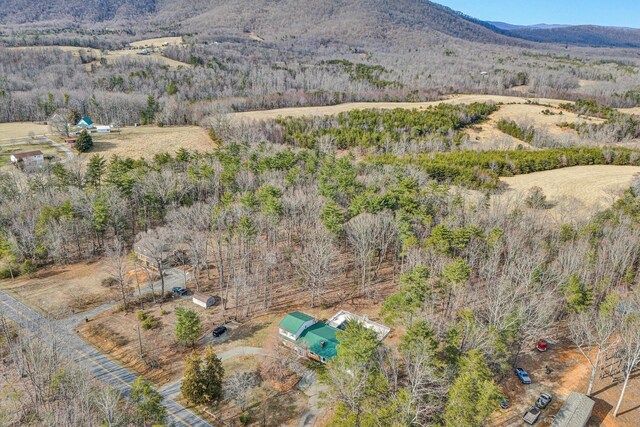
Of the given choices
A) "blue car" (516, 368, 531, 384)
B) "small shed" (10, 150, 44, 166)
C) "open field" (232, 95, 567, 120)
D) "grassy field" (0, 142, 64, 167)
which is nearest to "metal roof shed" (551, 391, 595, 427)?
"blue car" (516, 368, 531, 384)

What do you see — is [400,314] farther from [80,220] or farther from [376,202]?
[80,220]

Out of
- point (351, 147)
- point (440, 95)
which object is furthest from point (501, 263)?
point (440, 95)

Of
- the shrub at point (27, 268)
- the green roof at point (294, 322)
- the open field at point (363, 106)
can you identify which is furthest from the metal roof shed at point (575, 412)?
the open field at point (363, 106)

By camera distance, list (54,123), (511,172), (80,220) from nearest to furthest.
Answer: (80,220), (511,172), (54,123)

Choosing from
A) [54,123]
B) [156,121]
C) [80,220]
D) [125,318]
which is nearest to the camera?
[125,318]

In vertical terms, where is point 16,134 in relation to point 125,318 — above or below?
above

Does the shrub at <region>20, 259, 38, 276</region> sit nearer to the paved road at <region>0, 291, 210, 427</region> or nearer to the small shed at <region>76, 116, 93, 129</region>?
the paved road at <region>0, 291, 210, 427</region>
